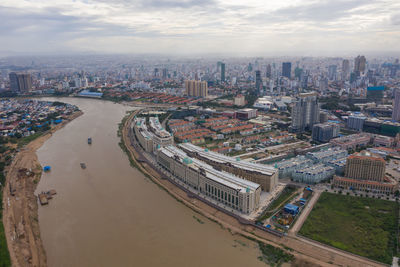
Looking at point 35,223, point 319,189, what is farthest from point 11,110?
point 319,189

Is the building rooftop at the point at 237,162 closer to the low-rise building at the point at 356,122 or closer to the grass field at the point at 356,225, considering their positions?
the grass field at the point at 356,225

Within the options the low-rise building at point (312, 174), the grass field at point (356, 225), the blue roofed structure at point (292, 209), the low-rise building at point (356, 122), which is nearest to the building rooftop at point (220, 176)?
the blue roofed structure at point (292, 209)

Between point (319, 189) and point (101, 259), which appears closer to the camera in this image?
point (101, 259)

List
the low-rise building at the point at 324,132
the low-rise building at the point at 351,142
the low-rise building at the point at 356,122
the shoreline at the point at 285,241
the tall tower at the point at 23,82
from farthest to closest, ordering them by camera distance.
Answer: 1. the tall tower at the point at 23,82
2. the low-rise building at the point at 356,122
3. the low-rise building at the point at 324,132
4. the low-rise building at the point at 351,142
5. the shoreline at the point at 285,241

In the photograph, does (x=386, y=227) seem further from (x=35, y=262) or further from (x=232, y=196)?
(x=35, y=262)

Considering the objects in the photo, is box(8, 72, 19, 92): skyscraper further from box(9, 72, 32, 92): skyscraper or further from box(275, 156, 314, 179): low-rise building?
box(275, 156, 314, 179): low-rise building
